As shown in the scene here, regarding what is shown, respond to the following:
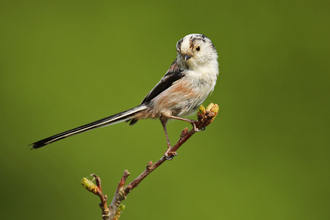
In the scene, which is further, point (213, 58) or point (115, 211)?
point (213, 58)

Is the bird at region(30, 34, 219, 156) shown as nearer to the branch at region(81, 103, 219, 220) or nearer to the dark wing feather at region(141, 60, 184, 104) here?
the dark wing feather at region(141, 60, 184, 104)

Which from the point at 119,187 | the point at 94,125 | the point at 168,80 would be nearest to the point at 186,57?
the point at 168,80

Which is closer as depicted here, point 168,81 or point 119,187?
point 119,187

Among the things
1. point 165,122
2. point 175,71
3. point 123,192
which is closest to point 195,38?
point 175,71

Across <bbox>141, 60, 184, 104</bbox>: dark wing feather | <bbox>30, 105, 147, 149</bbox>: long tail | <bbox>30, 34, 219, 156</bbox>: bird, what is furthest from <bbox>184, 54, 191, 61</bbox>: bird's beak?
<bbox>30, 105, 147, 149</bbox>: long tail

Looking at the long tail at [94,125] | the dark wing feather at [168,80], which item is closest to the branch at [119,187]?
the long tail at [94,125]

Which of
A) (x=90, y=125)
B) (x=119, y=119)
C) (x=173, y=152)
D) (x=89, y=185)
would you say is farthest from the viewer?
(x=119, y=119)

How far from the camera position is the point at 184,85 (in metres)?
1.71

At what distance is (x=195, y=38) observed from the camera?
66.8 inches

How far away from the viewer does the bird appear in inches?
66.2

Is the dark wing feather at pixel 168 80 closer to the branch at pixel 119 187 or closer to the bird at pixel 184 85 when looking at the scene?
the bird at pixel 184 85

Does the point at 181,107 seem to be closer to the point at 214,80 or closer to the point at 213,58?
the point at 214,80

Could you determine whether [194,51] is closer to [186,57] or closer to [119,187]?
[186,57]

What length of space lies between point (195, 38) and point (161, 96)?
396mm
